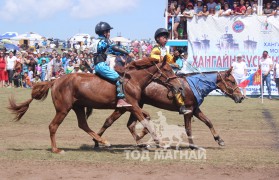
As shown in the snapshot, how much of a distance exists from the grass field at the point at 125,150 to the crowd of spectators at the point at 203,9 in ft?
24.8

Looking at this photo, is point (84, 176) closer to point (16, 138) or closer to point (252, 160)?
point (252, 160)

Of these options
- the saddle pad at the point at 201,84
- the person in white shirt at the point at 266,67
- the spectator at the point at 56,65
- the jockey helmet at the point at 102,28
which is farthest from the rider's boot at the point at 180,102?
the spectator at the point at 56,65

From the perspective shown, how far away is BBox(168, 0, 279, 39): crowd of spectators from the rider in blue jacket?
14038 mm

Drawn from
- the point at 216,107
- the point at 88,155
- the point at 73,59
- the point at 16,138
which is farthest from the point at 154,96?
the point at 73,59

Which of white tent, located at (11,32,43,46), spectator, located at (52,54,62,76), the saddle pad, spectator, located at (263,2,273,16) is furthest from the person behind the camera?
white tent, located at (11,32,43,46)

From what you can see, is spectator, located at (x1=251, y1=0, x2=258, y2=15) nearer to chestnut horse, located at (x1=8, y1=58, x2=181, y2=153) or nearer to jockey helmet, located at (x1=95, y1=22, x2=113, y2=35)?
chestnut horse, located at (x1=8, y1=58, x2=181, y2=153)

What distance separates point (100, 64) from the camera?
1009cm

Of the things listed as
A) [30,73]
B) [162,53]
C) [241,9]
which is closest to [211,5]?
[241,9]

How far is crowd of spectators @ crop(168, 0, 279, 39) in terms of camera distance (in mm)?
23703

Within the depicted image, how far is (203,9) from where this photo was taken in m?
24.0

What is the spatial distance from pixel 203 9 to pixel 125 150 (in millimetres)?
14696

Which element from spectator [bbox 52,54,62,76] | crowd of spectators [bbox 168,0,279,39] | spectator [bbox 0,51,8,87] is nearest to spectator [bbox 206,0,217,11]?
crowd of spectators [bbox 168,0,279,39]

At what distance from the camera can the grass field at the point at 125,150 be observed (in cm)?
823

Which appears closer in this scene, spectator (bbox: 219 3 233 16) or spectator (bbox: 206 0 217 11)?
spectator (bbox: 219 3 233 16)
